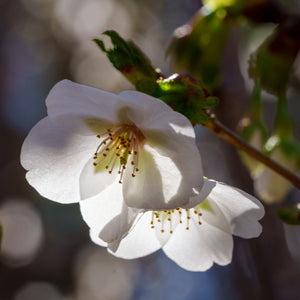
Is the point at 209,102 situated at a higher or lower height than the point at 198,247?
higher

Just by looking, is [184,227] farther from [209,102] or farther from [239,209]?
[209,102]

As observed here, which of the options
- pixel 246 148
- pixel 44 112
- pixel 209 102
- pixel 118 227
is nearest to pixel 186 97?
pixel 209 102

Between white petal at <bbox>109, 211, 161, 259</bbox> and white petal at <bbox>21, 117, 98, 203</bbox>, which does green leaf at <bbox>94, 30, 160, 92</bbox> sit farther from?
white petal at <bbox>109, 211, 161, 259</bbox>

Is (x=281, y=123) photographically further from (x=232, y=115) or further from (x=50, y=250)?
(x=50, y=250)

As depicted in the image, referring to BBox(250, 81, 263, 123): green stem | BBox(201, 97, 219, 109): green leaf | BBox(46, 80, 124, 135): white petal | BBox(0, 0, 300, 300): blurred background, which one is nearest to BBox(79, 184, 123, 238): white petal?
BBox(46, 80, 124, 135): white petal

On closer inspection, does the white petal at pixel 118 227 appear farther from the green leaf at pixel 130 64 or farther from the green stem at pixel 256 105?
the green stem at pixel 256 105

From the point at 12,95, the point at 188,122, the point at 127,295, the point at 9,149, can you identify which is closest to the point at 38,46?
the point at 12,95
